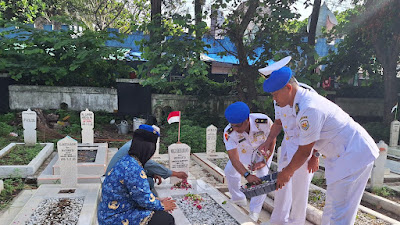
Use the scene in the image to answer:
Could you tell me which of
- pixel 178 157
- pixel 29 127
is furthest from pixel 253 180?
pixel 29 127

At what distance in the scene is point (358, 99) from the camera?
1251 cm

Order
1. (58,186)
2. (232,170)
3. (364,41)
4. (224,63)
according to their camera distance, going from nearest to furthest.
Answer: (232,170), (58,186), (364,41), (224,63)

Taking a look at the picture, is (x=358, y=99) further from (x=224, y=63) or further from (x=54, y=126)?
(x=54, y=126)

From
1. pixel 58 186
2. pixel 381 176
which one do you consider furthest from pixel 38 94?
pixel 381 176

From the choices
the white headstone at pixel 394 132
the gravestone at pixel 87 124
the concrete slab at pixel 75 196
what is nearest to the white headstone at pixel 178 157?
the concrete slab at pixel 75 196

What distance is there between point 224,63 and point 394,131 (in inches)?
306

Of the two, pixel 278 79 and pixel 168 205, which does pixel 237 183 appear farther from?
pixel 278 79

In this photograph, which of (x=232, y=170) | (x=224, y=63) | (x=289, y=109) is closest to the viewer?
(x=289, y=109)

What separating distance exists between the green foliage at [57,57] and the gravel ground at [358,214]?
773 cm

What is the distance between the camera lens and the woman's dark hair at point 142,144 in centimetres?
245

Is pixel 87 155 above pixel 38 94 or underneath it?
underneath

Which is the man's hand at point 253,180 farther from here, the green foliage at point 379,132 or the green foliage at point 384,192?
the green foliage at point 379,132

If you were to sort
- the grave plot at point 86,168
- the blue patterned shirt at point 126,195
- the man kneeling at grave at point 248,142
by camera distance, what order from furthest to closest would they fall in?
the grave plot at point 86,168 < the man kneeling at grave at point 248,142 < the blue patterned shirt at point 126,195

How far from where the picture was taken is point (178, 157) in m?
4.74
